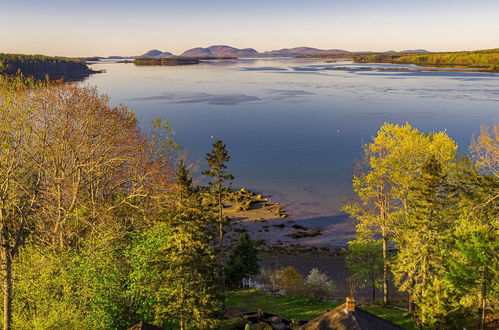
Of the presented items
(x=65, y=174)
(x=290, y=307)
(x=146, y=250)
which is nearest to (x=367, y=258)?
(x=290, y=307)

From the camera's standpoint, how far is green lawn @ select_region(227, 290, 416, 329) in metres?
28.0

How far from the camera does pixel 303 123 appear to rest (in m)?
112

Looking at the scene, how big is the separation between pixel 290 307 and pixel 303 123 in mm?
85872

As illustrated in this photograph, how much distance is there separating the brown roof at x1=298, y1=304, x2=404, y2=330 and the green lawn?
31.3 ft

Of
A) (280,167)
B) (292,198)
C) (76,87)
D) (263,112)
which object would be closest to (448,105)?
(263,112)

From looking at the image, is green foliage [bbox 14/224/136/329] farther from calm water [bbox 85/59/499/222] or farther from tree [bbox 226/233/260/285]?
calm water [bbox 85/59/499/222]

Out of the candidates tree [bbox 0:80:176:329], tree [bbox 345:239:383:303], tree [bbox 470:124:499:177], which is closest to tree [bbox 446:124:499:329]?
tree [bbox 470:124:499:177]

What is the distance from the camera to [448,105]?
124m

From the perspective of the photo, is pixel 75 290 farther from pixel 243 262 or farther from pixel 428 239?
pixel 428 239

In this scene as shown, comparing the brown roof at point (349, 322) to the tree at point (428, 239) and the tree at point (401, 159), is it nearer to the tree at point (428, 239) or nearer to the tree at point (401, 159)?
the tree at point (428, 239)

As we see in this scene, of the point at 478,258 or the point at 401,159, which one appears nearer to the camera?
the point at 478,258

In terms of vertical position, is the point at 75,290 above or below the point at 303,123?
below

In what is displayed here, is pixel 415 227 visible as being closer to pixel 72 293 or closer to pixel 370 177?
→ pixel 370 177

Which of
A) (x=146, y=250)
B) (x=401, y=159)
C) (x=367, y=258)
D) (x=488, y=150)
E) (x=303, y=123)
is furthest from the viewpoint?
(x=303, y=123)
